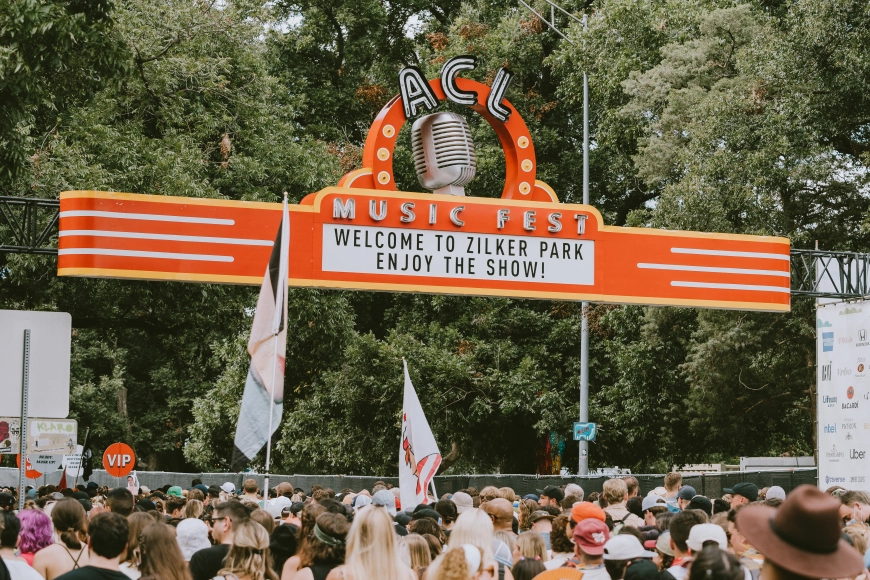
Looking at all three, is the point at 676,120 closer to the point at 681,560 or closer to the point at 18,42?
the point at 18,42

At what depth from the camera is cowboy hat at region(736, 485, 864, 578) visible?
3340 millimetres

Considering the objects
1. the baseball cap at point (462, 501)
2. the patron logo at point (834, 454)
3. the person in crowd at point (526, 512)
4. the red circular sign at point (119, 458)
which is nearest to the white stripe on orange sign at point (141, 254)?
the baseball cap at point (462, 501)

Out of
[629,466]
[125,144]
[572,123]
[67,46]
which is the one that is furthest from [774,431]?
[67,46]

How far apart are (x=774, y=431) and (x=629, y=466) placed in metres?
4.00

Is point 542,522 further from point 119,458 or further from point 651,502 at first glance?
point 119,458

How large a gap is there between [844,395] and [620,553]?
10.7 metres

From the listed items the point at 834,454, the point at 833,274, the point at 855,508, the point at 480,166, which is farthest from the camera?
the point at 480,166

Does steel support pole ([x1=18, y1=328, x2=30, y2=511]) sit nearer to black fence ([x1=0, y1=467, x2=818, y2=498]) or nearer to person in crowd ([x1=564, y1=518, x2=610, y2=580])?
person in crowd ([x1=564, y1=518, x2=610, y2=580])

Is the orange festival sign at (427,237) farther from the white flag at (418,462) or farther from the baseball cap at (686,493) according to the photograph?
the baseball cap at (686,493)

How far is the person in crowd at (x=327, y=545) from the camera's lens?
6324 millimetres

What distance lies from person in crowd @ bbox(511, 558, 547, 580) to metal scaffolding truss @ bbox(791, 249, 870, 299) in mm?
10331

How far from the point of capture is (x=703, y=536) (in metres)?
6.26

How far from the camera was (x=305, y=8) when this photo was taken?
112ft

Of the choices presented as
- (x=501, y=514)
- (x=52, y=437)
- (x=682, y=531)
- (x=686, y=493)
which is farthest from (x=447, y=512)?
(x=52, y=437)
